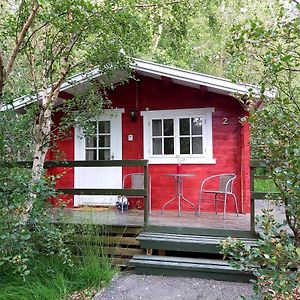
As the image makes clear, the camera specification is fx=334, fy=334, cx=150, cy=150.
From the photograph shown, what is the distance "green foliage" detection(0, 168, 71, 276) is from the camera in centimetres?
328

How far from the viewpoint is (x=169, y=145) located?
6746mm

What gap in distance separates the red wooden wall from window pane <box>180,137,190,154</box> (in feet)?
0.98

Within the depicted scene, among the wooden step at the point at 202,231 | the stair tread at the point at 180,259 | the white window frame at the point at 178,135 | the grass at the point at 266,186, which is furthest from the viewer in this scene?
the white window frame at the point at 178,135

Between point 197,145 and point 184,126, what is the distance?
1.52ft

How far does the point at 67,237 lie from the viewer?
14.6ft

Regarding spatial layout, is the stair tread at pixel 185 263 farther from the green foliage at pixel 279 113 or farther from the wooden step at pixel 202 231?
the green foliage at pixel 279 113

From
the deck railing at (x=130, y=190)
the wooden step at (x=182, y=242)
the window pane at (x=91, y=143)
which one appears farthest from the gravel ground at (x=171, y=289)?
the window pane at (x=91, y=143)

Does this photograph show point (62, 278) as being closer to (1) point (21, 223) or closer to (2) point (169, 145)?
(1) point (21, 223)

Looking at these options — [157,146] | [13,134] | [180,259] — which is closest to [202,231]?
[180,259]

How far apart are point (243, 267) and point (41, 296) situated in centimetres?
215

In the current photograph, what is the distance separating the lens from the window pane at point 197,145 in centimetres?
659

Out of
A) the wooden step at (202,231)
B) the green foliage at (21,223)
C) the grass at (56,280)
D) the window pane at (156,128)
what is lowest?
the grass at (56,280)

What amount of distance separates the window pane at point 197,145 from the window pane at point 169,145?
0.43 m

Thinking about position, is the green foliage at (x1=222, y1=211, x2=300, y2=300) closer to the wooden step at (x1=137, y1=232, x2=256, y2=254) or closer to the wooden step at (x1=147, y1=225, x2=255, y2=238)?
the wooden step at (x1=137, y1=232, x2=256, y2=254)
